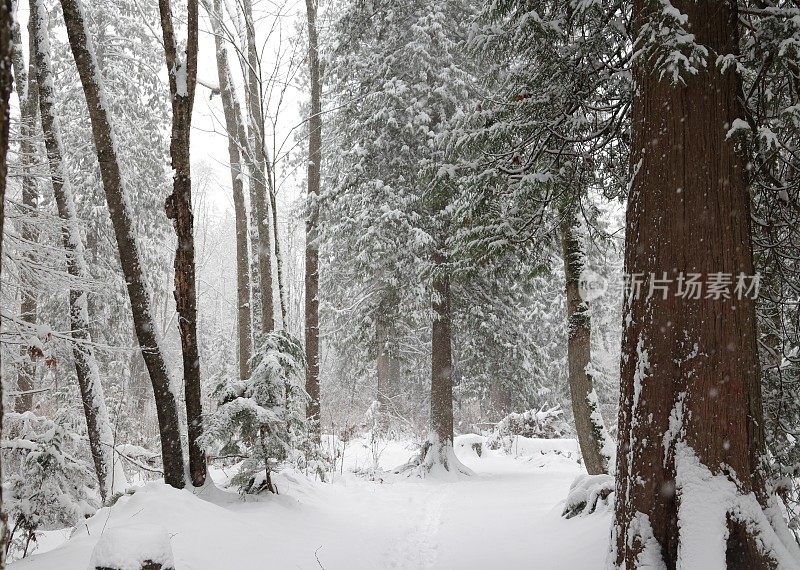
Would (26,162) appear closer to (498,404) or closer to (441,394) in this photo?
(441,394)

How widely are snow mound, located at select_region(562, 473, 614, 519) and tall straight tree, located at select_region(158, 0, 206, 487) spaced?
14.5 ft

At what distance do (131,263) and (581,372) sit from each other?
253 inches

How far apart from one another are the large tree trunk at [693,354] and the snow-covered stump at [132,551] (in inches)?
125

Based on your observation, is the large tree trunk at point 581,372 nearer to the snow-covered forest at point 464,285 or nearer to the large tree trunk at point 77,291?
the snow-covered forest at point 464,285

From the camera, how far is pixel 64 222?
6758mm

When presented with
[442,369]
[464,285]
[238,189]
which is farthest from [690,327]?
[238,189]

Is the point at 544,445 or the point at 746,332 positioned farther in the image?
the point at 544,445

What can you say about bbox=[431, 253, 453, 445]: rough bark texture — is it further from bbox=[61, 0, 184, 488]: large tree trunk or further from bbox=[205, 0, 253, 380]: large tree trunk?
bbox=[61, 0, 184, 488]: large tree trunk

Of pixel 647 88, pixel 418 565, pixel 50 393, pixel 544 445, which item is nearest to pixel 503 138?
pixel 647 88

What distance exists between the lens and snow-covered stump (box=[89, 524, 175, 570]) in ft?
11.4

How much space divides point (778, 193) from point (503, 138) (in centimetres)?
301

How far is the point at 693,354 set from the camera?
3631mm

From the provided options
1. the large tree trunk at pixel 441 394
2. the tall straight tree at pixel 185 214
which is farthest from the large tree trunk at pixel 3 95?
the large tree trunk at pixel 441 394

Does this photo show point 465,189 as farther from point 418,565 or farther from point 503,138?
point 418,565
